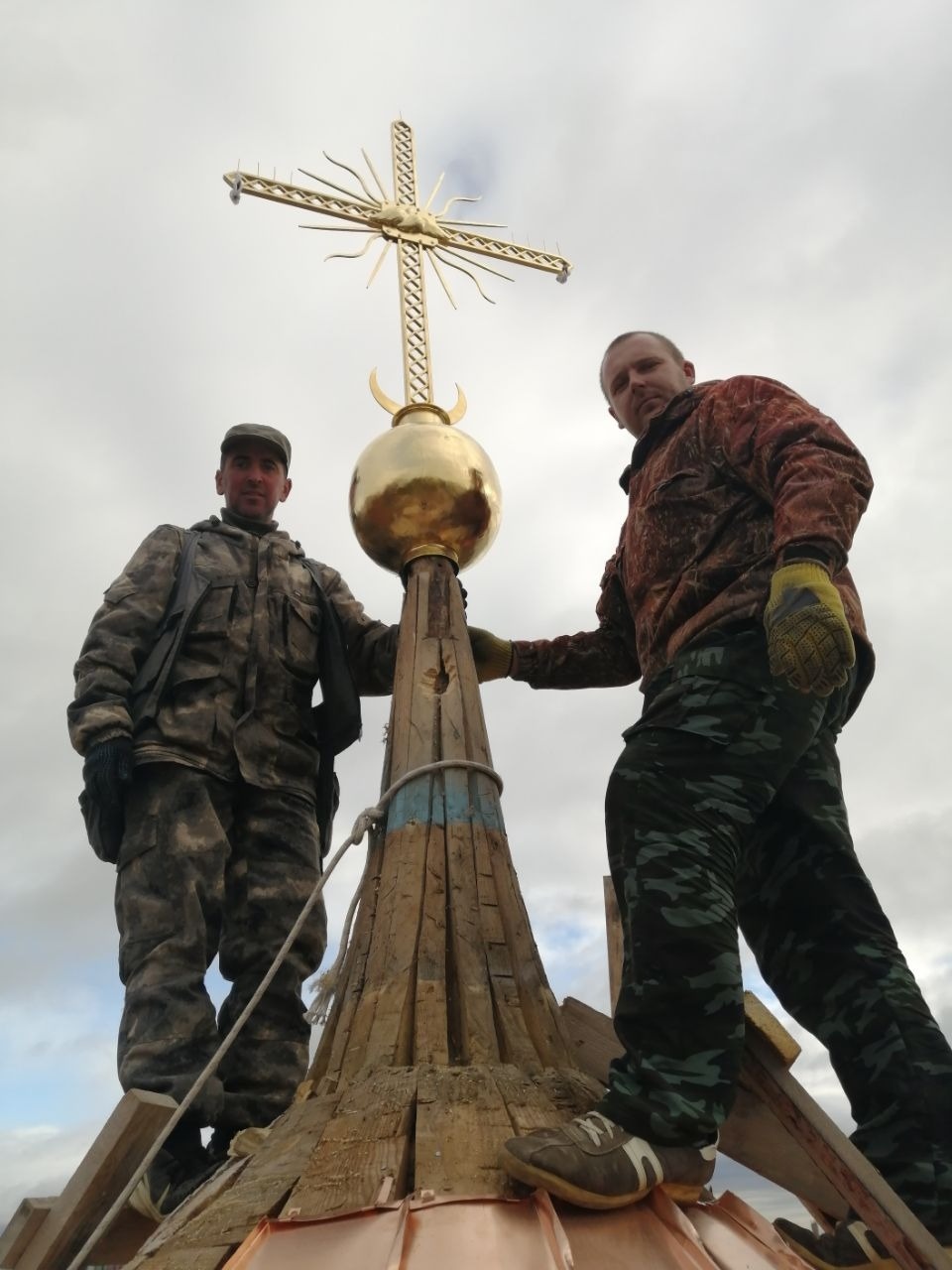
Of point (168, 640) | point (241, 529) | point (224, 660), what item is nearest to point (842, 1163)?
point (224, 660)

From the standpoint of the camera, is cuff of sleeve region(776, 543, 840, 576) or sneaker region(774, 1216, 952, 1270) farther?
cuff of sleeve region(776, 543, 840, 576)

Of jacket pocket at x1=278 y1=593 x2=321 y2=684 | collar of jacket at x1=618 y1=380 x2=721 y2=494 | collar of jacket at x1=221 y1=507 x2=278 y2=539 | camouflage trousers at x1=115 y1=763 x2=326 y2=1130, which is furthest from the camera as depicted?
collar of jacket at x1=221 y1=507 x2=278 y2=539

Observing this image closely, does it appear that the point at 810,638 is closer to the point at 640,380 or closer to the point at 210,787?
the point at 640,380

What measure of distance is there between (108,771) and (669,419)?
205 cm

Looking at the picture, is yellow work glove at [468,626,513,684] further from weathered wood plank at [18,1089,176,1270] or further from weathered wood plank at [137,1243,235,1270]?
weathered wood plank at [137,1243,235,1270]

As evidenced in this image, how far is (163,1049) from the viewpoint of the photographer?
2844 millimetres

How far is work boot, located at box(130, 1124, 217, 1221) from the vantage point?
98.0 inches

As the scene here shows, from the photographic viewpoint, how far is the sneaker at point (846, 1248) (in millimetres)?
1807

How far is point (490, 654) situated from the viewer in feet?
11.5

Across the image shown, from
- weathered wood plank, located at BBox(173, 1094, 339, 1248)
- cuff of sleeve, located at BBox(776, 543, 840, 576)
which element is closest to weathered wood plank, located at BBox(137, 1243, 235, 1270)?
weathered wood plank, located at BBox(173, 1094, 339, 1248)

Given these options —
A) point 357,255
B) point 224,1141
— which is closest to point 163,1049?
point 224,1141

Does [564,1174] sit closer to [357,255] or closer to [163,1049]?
[163,1049]

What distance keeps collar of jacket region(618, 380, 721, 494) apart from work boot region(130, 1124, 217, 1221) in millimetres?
2274

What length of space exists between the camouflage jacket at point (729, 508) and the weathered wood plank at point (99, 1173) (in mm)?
1517
